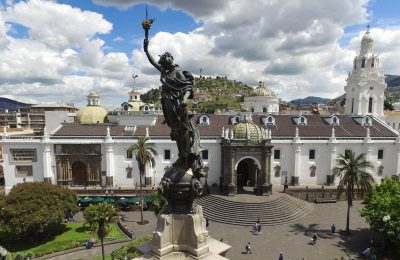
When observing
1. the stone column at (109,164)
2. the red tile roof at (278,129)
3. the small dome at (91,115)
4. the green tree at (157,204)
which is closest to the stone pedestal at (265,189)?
the red tile roof at (278,129)

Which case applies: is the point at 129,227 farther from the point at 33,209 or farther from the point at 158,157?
the point at 158,157

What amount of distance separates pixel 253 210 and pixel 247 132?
10.7 metres

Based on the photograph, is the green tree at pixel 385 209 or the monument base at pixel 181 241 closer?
the monument base at pixel 181 241

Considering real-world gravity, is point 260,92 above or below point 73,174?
above

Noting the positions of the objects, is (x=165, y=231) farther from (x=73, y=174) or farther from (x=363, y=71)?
(x=363, y=71)

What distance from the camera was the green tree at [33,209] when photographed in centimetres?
2811

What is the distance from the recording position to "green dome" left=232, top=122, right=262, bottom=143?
131ft

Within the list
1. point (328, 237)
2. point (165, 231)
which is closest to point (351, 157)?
point (328, 237)

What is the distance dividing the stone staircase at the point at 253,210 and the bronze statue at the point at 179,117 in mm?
25736

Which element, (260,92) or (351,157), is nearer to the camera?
(351,157)

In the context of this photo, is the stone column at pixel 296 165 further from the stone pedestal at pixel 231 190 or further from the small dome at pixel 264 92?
the small dome at pixel 264 92

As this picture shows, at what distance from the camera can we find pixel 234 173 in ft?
129

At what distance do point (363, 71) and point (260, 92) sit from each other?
2158 cm

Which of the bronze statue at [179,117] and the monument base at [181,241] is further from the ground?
the bronze statue at [179,117]
